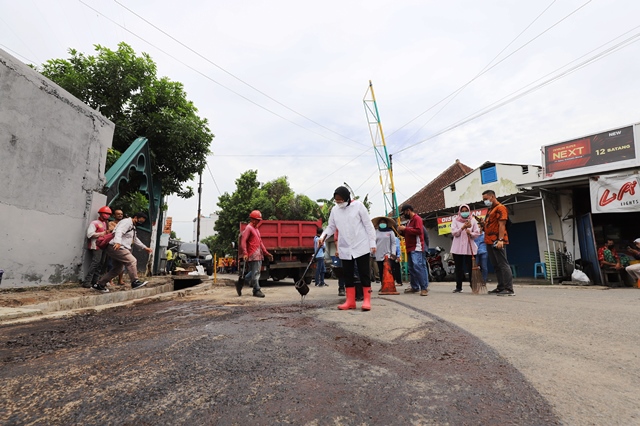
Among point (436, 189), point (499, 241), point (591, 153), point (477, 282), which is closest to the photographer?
point (499, 241)

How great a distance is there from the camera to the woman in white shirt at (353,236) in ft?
14.9

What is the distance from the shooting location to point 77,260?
273 inches

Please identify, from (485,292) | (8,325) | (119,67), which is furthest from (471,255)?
(119,67)

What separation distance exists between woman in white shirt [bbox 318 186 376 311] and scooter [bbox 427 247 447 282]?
992 centimetres

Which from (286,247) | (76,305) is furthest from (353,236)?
(286,247)

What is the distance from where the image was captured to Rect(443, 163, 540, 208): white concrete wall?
1816 centimetres

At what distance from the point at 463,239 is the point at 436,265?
773 cm

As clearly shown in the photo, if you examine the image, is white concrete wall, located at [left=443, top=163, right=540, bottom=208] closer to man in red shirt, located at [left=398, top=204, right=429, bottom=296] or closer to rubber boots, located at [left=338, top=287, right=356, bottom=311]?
man in red shirt, located at [left=398, top=204, right=429, bottom=296]

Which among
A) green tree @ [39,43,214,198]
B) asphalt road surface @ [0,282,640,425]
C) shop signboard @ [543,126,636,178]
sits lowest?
asphalt road surface @ [0,282,640,425]

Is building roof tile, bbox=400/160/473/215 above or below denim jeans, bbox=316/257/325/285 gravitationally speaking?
above

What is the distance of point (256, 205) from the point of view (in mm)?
27312

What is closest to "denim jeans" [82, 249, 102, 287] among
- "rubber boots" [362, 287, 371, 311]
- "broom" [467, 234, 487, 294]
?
"rubber boots" [362, 287, 371, 311]

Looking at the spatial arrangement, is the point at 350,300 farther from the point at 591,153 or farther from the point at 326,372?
the point at 591,153

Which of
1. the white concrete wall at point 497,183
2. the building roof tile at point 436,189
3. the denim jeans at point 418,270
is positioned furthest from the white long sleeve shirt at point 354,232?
the building roof tile at point 436,189
